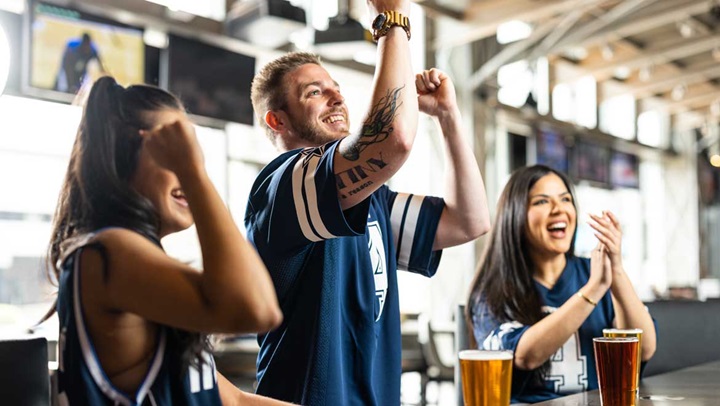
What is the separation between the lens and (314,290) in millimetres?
1478

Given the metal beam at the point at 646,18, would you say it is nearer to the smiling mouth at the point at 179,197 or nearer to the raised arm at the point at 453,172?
the raised arm at the point at 453,172

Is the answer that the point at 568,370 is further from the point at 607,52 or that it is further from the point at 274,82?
the point at 607,52

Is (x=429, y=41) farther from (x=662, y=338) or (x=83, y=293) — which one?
(x=83, y=293)

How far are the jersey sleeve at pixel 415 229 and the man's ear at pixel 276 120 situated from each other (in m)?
0.30

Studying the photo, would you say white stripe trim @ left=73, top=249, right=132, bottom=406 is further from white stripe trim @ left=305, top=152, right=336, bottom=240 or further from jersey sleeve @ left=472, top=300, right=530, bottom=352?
jersey sleeve @ left=472, top=300, right=530, bottom=352

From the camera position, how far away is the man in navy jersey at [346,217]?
1339 millimetres

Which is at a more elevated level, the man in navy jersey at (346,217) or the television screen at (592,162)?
the television screen at (592,162)

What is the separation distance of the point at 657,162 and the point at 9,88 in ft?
39.3

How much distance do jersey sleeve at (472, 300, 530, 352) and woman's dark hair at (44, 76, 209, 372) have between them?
1.27 metres

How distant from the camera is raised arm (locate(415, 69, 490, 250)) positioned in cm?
171

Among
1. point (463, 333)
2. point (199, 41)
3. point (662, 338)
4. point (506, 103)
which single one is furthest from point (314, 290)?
point (506, 103)

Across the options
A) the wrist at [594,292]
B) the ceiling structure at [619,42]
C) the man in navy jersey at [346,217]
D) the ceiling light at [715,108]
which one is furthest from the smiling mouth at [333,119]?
the ceiling light at [715,108]

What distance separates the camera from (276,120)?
5.76ft

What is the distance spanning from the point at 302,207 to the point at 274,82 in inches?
19.6
